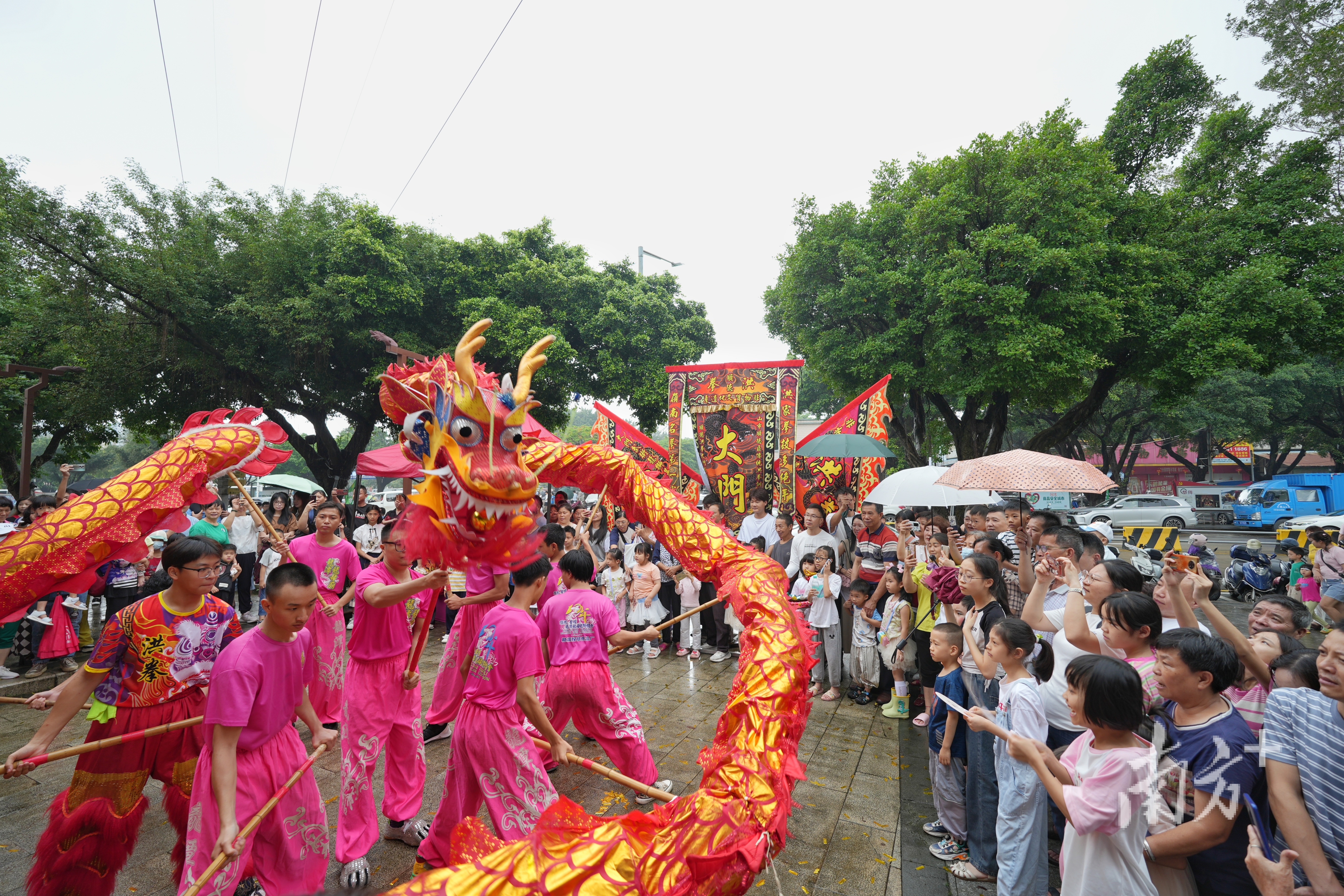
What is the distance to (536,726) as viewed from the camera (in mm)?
2879

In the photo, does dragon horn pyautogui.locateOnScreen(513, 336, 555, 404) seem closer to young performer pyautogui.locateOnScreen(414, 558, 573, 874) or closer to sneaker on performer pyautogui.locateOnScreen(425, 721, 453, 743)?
young performer pyautogui.locateOnScreen(414, 558, 573, 874)

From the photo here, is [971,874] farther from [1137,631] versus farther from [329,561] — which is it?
[329,561]

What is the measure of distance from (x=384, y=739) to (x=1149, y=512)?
2676cm

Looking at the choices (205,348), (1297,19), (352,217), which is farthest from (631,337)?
(1297,19)

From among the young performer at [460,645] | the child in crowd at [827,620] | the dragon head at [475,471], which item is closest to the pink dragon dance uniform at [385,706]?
the young performer at [460,645]

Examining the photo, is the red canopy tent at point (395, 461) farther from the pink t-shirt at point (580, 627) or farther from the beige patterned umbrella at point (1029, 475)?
the beige patterned umbrella at point (1029, 475)

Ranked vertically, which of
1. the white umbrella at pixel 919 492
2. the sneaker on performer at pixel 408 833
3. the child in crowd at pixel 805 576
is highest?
the white umbrella at pixel 919 492

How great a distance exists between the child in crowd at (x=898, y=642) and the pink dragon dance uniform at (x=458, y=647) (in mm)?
3746

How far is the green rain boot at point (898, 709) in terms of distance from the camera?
5699 mm

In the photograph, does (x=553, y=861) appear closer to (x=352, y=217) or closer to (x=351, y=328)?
(x=351, y=328)

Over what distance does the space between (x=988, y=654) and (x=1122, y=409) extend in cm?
2925

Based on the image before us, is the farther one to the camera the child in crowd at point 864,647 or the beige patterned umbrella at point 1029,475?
the child in crowd at point 864,647

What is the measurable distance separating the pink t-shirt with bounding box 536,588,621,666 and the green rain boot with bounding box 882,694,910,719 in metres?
3.16

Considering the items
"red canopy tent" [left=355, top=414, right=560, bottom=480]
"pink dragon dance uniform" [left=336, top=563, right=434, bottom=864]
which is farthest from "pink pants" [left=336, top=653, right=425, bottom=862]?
"red canopy tent" [left=355, top=414, right=560, bottom=480]
